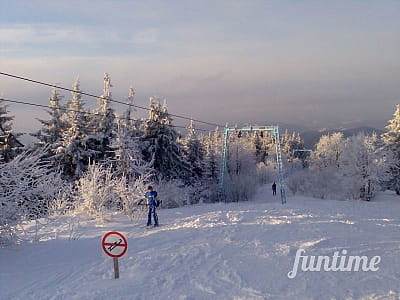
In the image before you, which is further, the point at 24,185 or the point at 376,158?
the point at 376,158

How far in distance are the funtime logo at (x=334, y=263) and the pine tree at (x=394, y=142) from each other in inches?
1689

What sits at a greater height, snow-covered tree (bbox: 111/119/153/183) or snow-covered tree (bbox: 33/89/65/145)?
snow-covered tree (bbox: 33/89/65/145)

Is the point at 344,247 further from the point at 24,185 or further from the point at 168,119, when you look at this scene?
the point at 168,119

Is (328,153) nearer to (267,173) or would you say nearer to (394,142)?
(267,173)

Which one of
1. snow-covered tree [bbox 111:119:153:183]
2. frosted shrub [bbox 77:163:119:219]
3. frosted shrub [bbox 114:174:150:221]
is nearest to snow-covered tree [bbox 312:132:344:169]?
snow-covered tree [bbox 111:119:153:183]

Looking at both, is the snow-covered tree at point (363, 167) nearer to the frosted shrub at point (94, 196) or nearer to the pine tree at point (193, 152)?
the pine tree at point (193, 152)

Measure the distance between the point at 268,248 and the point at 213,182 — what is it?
4865cm

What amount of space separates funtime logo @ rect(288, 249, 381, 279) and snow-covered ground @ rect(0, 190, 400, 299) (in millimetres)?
200

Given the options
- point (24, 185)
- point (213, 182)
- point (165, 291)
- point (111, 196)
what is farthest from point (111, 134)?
point (165, 291)

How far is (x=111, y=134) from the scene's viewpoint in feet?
132

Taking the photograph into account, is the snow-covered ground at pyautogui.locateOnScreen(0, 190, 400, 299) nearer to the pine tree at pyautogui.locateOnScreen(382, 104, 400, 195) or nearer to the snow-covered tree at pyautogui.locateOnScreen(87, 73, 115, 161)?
the snow-covered tree at pyautogui.locateOnScreen(87, 73, 115, 161)

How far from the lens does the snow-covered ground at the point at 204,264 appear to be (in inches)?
322

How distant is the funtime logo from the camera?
31.2 ft

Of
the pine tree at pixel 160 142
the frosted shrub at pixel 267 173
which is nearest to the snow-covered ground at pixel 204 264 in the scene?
the pine tree at pixel 160 142
